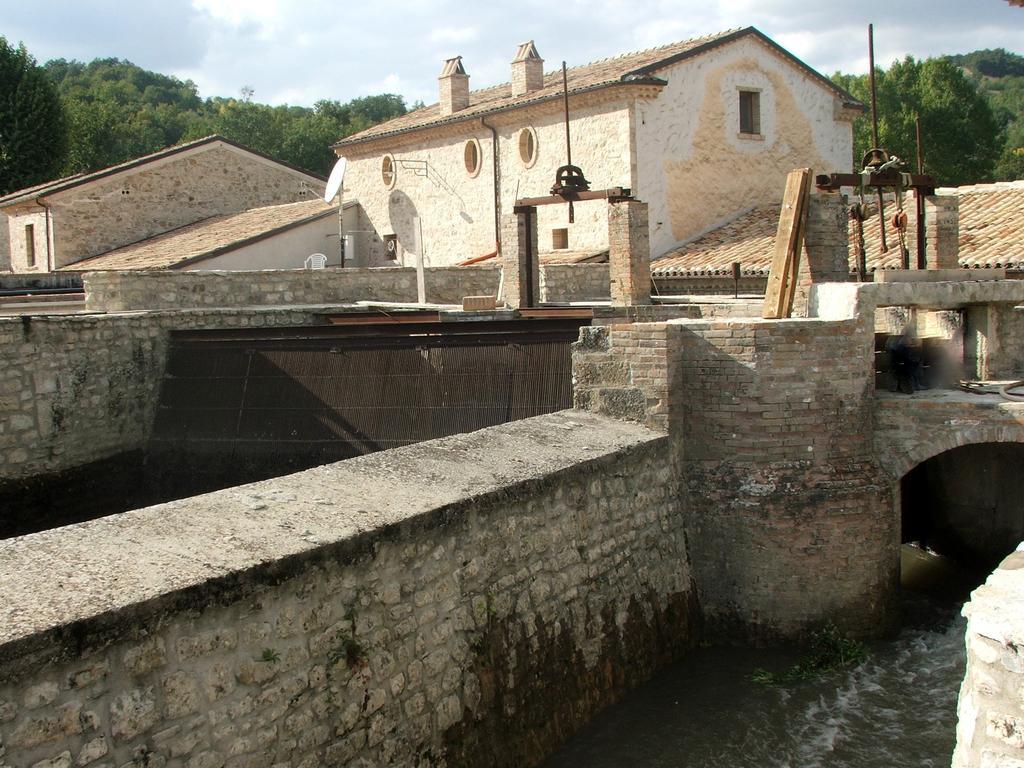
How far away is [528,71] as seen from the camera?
23.6 metres

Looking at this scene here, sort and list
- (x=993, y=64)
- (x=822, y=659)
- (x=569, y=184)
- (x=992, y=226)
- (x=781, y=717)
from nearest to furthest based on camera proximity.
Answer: (x=781, y=717) < (x=822, y=659) < (x=569, y=184) < (x=992, y=226) < (x=993, y=64)

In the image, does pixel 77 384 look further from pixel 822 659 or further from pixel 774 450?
pixel 822 659

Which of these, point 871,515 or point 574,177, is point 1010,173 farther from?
point 871,515

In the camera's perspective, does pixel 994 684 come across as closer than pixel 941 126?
Yes

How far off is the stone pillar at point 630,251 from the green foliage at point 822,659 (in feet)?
21.7

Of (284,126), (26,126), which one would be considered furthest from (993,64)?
(26,126)

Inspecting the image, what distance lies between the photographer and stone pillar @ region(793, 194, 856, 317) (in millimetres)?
10445

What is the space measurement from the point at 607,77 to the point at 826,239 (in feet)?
38.2

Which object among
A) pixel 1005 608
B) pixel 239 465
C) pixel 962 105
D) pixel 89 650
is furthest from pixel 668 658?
pixel 962 105

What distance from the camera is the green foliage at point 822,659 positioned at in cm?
778

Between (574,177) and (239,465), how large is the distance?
20.6ft

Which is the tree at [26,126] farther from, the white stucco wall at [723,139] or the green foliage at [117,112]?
the white stucco wall at [723,139]

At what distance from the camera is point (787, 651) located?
814 centimetres

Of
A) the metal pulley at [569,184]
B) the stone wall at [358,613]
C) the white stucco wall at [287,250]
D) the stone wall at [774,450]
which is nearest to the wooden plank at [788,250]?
the stone wall at [774,450]
